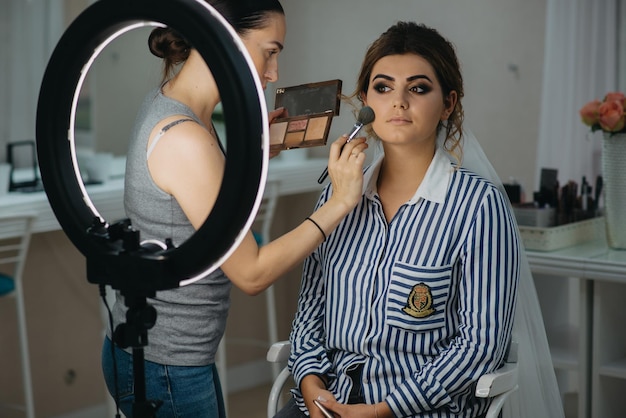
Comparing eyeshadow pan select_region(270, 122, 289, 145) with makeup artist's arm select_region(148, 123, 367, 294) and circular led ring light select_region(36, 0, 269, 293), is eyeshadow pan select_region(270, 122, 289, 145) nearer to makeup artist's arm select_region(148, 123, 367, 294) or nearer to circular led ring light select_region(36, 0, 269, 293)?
makeup artist's arm select_region(148, 123, 367, 294)

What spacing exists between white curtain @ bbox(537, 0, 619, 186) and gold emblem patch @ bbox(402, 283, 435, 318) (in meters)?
1.74

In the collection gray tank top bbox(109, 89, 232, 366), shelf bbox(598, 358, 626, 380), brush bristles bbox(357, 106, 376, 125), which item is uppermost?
brush bristles bbox(357, 106, 376, 125)

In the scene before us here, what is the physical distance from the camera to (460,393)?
5.20 ft

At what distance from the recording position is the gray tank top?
4.07 ft

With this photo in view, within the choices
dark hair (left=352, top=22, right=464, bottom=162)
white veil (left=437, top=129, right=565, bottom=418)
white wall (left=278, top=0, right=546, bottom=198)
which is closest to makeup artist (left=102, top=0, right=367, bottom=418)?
dark hair (left=352, top=22, right=464, bottom=162)

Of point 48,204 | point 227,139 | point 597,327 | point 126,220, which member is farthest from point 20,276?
point 227,139

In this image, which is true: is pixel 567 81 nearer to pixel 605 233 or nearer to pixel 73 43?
pixel 605 233

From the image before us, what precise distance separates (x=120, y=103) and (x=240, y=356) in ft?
4.03

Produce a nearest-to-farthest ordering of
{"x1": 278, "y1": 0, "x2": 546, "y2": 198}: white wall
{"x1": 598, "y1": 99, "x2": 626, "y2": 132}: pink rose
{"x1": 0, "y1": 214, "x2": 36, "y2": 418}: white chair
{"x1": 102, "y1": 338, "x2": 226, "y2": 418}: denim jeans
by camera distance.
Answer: {"x1": 102, "y1": 338, "x2": 226, "y2": 418}: denim jeans < {"x1": 598, "y1": 99, "x2": 626, "y2": 132}: pink rose < {"x1": 0, "y1": 214, "x2": 36, "y2": 418}: white chair < {"x1": 278, "y1": 0, "x2": 546, "y2": 198}: white wall

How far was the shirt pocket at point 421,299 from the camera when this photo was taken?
156 cm

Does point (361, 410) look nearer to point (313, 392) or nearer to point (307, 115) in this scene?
point (313, 392)

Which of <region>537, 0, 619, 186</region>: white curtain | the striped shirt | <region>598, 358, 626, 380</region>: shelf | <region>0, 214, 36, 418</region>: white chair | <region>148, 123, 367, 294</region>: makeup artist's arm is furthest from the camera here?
<region>537, 0, 619, 186</region>: white curtain

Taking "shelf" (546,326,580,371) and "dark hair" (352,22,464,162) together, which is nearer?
"dark hair" (352,22,464,162)

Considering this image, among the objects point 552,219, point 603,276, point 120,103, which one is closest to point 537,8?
point 552,219
